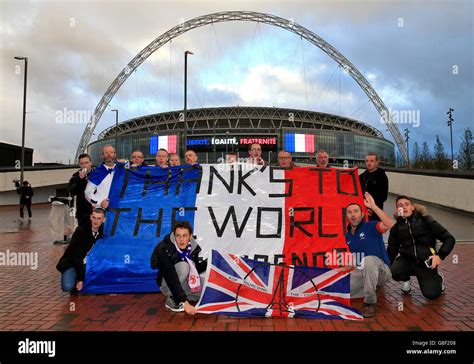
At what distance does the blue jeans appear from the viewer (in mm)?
5641

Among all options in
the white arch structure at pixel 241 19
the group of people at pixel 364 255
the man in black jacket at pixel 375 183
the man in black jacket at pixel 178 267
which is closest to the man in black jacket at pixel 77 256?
the group of people at pixel 364 255

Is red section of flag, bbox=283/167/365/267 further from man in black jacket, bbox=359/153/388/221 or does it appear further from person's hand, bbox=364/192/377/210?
man in black jacket, bbox=359/153/388/221

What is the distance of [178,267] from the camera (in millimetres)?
5000

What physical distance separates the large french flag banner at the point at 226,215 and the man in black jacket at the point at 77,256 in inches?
4.9

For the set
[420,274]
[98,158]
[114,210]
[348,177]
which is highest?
[98,158]

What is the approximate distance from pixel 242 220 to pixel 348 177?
7.03 ft

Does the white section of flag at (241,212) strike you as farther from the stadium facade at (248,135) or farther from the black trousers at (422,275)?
the stadium facade at (248,135)

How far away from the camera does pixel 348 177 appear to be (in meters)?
6.57

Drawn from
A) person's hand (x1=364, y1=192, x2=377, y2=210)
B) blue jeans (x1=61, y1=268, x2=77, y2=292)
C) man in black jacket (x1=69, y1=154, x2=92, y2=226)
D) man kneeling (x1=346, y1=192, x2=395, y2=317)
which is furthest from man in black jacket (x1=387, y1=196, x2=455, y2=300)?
man in black jacket (x1=69, y1=154, x2=92, y2=226)

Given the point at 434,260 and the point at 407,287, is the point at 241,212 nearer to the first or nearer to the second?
the point at 407,287

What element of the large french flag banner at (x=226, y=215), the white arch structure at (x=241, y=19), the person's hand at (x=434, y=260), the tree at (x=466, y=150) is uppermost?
the white arch structure at (x=241, y=19)

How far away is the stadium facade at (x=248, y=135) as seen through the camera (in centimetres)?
7850
